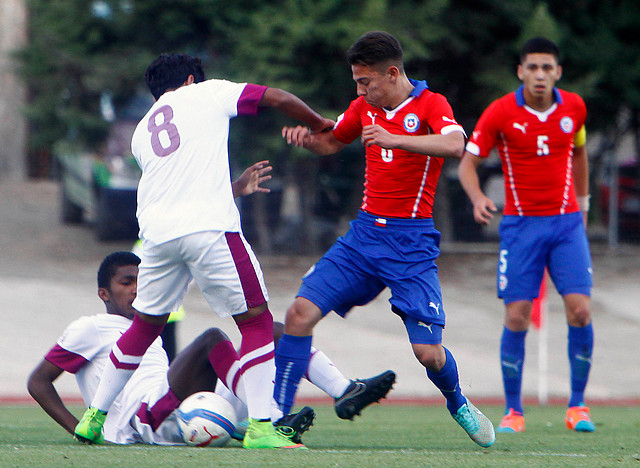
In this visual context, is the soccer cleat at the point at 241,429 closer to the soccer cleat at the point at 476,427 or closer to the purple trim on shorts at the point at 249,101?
the soccer cleat at the point at 476,427

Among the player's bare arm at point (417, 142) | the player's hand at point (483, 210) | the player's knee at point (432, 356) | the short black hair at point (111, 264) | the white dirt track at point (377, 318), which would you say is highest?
the player's bare arm at point (417, 142)

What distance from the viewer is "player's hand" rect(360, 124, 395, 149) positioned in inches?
177

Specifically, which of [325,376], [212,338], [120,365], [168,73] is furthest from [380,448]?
[168,73]

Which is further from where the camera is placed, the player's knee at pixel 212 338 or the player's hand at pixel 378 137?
the player's knee at pixel 212 338

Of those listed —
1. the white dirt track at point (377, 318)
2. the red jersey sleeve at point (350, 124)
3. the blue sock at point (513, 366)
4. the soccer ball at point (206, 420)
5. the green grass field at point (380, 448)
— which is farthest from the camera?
the white dirt track at point (377, 318)

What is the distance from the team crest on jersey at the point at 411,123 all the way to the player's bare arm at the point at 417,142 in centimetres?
28

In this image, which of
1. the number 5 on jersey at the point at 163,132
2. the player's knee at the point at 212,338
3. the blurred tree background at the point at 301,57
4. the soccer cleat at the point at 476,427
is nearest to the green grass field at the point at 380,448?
the soccer cleat at the point at 476,427

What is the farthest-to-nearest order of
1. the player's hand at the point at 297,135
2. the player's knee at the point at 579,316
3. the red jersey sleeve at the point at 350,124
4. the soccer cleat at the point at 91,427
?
the player's knee at the point at 579,316 < the red jersey sleeve at the point at 350,124 < the player's hand at the point at 297,135 < the soccer cleat at the point at 91,427

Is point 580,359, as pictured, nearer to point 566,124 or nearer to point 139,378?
point 566,124

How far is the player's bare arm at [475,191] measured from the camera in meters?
5.38

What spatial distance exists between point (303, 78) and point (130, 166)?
307cm

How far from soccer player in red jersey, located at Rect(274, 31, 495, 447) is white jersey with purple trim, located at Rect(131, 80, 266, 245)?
2.09 ft

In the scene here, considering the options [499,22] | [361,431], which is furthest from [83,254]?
[361,431]

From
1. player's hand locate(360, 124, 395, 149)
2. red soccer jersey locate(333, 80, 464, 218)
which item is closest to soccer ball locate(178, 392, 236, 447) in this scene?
red soccer jersey locate(333, 80, 464, 218)
